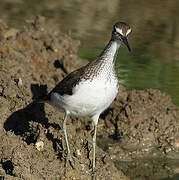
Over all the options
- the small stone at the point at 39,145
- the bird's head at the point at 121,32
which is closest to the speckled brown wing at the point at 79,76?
the bird's head at the point at 121,32

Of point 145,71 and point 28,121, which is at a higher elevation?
point 145,71

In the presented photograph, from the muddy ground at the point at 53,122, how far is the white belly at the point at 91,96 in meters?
0.53

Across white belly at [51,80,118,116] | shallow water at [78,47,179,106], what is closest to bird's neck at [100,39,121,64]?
white belly at [51,80,118,116]

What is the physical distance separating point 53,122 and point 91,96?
1.55 meters

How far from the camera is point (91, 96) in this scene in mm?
7441

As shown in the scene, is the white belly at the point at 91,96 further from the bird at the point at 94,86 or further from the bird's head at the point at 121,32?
the bird's head at the point at 121,32

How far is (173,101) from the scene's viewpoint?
1129 cm

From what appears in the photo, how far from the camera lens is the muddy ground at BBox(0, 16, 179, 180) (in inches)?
288

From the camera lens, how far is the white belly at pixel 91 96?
7.45m

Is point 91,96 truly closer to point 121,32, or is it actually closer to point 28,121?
point 121,32

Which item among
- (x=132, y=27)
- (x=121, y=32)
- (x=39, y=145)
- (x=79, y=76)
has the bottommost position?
(x=39, y=145)

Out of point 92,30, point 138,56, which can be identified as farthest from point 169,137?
point 92,30

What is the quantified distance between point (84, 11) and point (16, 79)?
896cm

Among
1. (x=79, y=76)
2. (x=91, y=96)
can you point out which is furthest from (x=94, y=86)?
(x=79, y=76)
